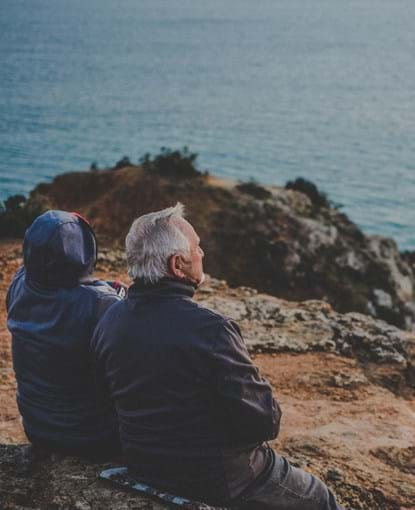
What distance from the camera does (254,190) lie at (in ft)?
81.1

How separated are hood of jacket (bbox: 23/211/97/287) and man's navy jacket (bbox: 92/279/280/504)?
466mm

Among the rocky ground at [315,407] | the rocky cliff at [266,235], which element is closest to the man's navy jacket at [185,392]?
the rocky ground at [315,407]

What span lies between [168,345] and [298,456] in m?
2.93

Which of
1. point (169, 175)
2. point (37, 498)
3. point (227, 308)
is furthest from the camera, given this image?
point (169, 175)

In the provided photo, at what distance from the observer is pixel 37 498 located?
4586mm

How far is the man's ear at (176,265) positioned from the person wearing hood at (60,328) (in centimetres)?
79

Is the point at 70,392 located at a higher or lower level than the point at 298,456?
higher

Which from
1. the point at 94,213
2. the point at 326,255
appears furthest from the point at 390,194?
the point at 94,213

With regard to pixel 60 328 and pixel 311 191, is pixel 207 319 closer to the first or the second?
Result: pixel 60 328

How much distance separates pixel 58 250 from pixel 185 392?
1.19m

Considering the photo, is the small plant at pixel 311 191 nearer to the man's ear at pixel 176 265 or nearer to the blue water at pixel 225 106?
the blue water at pixel 225 106

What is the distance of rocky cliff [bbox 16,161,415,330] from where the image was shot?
70.7 ft

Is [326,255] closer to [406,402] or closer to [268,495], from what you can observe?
[406,402]

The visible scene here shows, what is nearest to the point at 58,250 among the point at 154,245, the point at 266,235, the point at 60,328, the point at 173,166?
the point at 60,328
